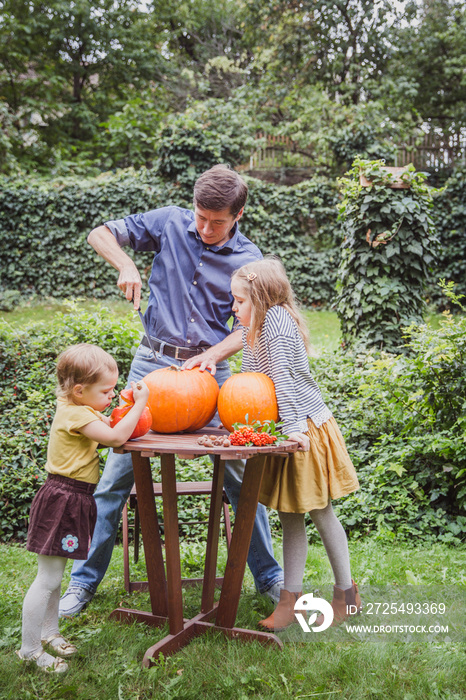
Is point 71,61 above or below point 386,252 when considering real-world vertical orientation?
above

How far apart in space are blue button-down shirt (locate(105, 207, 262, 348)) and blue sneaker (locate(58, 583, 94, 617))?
1.38 meters

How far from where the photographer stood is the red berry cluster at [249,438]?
2.16 meters

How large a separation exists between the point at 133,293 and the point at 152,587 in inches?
55.0

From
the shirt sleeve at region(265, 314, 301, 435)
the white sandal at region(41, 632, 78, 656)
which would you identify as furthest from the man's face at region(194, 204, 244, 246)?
the white sandal at region(41, 632, 78, 656)

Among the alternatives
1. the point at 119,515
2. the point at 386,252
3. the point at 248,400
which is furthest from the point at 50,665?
the point at 386,252

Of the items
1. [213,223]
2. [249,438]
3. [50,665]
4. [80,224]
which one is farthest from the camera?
[80,224]

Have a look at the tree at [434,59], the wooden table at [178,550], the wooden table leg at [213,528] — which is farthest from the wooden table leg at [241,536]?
the tree at [434,59]

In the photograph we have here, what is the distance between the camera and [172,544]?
2.42 meters

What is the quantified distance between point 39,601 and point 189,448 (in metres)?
0.93

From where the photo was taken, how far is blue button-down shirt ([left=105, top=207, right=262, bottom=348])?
9.83ft

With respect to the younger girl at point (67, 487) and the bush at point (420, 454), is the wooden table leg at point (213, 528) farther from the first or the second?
the bush at point (420, 454)

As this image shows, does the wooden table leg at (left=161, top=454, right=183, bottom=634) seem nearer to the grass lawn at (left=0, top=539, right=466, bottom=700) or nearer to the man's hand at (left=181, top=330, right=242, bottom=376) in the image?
the grass lawn at (left=0, top=539, right=466, bottom=700)

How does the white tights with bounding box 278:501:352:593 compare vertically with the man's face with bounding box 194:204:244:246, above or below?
below

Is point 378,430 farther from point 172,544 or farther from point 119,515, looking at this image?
point 172,544
